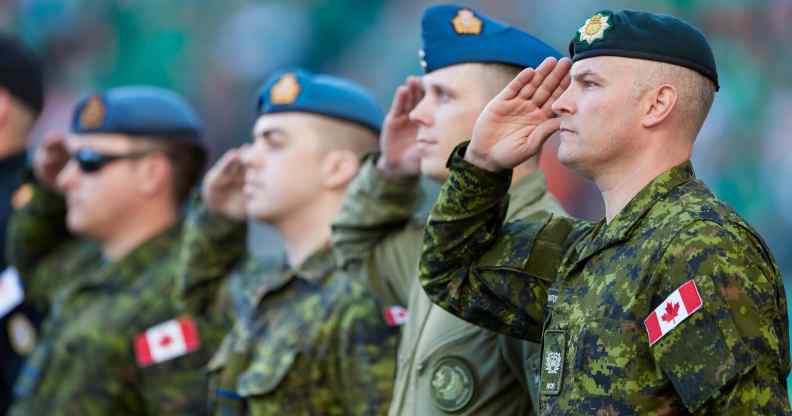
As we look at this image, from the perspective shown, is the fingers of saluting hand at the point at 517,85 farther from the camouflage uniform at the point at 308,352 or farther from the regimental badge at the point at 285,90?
the regimental badge at the point at 285,90

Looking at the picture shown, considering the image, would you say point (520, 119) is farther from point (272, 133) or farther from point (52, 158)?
point (52, 158)

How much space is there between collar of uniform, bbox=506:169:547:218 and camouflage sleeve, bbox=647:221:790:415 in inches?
42.5

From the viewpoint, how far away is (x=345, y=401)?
4461 mm

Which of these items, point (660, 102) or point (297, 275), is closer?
point (660, 102)

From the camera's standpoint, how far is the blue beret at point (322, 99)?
4965 millimetres

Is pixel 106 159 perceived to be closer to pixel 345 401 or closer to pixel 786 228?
pixel 345 401

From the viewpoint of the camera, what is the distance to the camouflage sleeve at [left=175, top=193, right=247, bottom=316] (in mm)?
5445

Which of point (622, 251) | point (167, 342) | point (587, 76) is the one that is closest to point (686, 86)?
point (587, 76)

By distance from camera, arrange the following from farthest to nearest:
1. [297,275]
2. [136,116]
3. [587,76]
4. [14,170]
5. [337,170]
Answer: [14,170], [136,116], [337,170], [297,275], [587,76]

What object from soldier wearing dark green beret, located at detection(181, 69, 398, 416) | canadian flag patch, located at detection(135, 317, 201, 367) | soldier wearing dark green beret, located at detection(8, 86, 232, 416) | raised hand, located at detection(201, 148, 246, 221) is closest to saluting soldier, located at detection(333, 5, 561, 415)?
soldier wearing dark green beret, located at detection(181, 69, 398, 416)

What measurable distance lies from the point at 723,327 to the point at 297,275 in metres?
2.41

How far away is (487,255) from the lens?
3287 mm

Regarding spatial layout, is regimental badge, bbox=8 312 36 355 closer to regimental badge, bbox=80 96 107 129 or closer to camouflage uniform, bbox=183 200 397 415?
regimental badge, bbox=80 96 107 129

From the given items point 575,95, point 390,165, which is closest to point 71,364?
point 390,165
